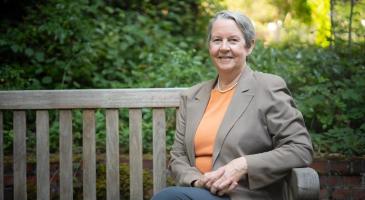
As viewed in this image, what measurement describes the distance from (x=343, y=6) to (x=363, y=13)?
26 cm

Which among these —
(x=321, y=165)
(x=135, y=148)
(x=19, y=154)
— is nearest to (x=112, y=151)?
(x=135, y=148)

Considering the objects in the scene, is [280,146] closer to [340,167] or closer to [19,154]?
[340,167]

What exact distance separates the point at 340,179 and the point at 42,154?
194 cm

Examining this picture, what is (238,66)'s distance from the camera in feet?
9.41

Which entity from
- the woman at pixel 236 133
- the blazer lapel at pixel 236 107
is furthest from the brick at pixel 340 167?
the blazer lapel at pixel 236 107

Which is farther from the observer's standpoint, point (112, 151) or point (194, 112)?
point (112, 151)

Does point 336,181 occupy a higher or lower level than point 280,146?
lower

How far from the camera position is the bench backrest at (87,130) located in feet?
10.2

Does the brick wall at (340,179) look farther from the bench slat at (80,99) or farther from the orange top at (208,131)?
the bench slat at (80,99)

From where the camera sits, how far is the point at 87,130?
124 inches

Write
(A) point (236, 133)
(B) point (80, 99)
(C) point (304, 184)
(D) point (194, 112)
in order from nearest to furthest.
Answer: (C) point (304, 184) → (A) point (236, 133) → (D) point (194, 112) → (B) point (80, 99)

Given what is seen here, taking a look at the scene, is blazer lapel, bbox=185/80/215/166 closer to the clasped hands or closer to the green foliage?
the clasped hands

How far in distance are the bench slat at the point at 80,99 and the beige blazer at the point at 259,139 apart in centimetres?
37

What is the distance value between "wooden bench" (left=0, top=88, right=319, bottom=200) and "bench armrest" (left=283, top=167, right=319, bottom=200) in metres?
0.94
